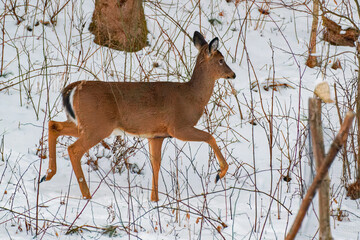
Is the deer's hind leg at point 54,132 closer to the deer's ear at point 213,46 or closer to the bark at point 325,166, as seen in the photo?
the deer's ear at point 213,46

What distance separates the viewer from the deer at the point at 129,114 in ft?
17.6

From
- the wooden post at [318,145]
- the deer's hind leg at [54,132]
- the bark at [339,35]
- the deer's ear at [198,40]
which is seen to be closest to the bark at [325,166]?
the wooden post at [318,145]

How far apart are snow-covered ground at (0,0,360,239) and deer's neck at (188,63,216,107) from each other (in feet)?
0.81

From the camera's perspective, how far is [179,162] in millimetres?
6441

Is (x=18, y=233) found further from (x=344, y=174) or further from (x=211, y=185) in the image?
(x=344, y=174)

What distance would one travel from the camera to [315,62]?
29.1 ft

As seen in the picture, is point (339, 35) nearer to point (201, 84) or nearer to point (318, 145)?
point (201, 84)

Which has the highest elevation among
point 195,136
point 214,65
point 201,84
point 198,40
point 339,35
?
point 339,35

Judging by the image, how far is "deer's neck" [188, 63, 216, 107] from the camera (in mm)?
5902

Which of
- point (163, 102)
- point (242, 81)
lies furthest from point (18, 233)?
point (242, 81)

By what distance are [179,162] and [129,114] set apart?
3.90ft

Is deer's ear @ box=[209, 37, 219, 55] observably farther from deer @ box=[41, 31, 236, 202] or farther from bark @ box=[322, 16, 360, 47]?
bark @ box=[322, 16, 360, 47]

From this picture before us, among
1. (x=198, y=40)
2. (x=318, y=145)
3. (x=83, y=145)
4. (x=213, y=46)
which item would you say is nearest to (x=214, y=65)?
(x=213, y=46)

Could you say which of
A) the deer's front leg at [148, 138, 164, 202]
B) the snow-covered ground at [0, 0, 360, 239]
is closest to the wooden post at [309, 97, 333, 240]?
the snow-covered ground at [0, 0, 360, 239]
